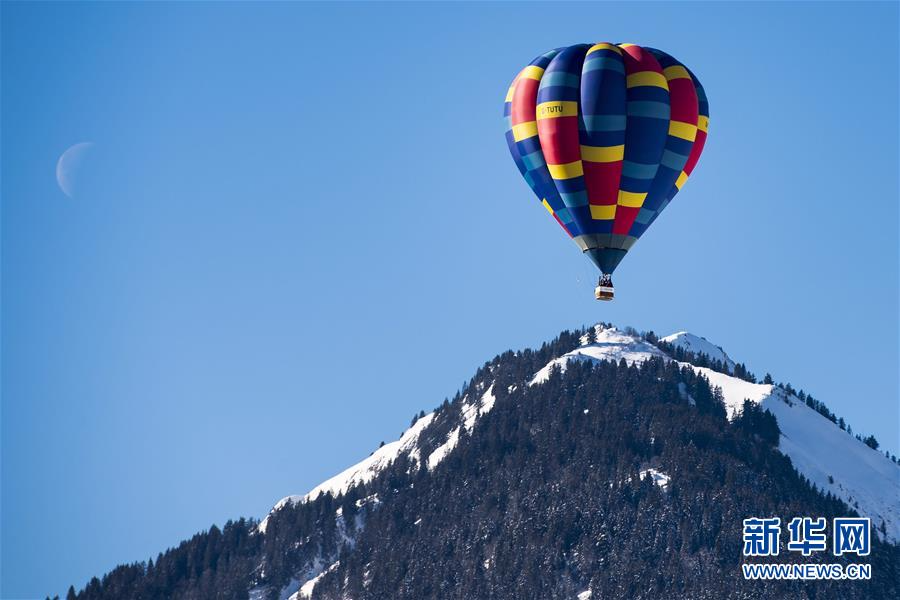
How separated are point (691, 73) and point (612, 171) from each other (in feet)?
29.6

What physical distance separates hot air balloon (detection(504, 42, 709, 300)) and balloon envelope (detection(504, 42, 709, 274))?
5 centimetres

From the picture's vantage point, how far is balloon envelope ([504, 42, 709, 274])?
9525 cm

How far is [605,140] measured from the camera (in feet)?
311

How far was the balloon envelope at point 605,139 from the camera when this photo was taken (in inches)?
3750

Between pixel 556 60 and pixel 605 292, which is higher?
pixel 556 60

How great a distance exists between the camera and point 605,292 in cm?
9212

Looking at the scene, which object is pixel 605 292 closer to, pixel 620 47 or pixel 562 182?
pixel 562 182

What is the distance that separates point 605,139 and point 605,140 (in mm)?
54

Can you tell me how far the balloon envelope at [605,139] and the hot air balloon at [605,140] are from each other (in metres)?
0.05

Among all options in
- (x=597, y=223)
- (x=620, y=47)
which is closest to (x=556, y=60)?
(x=620, y=47)

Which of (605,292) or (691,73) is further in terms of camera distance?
(691,73)

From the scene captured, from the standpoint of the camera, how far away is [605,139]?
9488 cm

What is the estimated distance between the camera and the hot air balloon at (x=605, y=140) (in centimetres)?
9525

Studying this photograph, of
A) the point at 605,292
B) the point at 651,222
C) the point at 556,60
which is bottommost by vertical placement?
the point at 605,292
